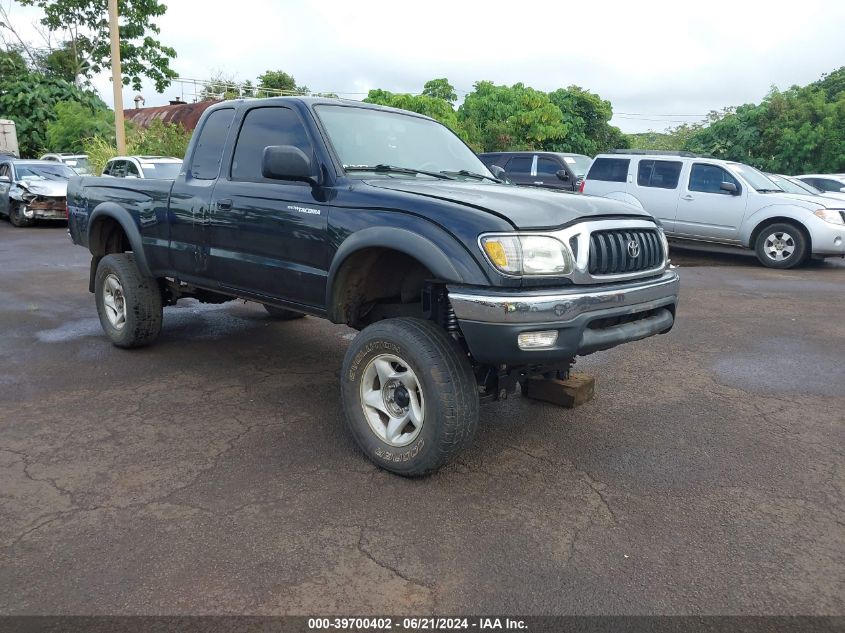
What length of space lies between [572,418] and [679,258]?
902 centimetres

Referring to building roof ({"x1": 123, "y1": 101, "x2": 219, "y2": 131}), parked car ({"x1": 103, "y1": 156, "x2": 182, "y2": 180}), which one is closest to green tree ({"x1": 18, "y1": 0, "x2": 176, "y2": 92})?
building roof ({"x1": 123, "y1": 101, "x2": 219, "y2": 131})

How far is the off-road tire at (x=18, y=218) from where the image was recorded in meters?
15.6

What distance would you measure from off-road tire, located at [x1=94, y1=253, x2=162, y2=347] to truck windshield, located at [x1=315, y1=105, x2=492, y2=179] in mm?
2277

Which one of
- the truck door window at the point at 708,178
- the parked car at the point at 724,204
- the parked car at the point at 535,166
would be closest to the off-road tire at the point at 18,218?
the parked car at the point at 535,166

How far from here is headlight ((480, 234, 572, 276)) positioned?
3.17m

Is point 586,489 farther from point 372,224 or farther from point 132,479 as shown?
point 132,479

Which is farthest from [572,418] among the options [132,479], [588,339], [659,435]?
[132,479]

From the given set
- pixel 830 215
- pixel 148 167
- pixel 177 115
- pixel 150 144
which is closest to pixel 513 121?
pixel 177 115

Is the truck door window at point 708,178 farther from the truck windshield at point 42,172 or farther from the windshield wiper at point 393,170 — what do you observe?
the truck windshield at point 42,172

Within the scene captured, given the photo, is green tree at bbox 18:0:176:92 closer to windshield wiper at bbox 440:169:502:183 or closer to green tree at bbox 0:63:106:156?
green tree at bbox 0:63:106:156

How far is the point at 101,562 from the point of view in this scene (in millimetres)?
2748

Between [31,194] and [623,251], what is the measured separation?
15.5 meters

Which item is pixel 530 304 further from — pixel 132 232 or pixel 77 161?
pixel 77 161

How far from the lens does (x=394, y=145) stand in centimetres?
443
